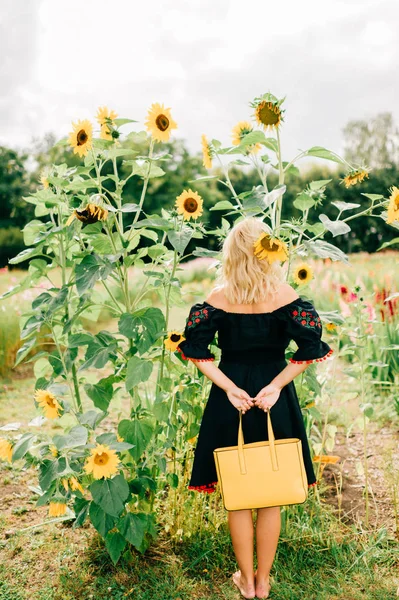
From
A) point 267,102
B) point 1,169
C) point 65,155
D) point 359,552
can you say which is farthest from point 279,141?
point 1,169

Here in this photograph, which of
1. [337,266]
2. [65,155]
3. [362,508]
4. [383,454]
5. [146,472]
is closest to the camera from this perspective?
[146,472]

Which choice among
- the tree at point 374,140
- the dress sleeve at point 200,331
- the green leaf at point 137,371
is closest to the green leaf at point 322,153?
the dress sleeve at point 200,331

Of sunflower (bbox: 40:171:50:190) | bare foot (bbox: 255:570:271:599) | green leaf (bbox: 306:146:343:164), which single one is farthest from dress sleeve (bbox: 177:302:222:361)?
bare foot (bbox: 255:570:271:599)

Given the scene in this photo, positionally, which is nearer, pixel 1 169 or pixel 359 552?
pixel 359 552

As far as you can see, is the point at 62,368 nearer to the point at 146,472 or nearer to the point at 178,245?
the point at 146,472

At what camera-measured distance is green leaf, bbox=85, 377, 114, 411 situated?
2.07 m

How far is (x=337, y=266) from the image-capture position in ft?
28.1

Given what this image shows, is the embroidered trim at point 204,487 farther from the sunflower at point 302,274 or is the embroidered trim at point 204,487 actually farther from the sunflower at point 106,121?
the sunflower at point 106,121

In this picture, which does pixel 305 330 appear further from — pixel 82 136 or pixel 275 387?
pixel 82 136

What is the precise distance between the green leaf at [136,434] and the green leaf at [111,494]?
0.38 feet

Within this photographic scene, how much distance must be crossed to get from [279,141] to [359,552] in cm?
171

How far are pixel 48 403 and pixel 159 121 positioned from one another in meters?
1.10

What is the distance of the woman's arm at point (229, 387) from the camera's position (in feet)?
6.44

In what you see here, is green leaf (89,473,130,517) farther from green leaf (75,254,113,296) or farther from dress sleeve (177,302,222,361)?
green leaf (75,254,113,296)
